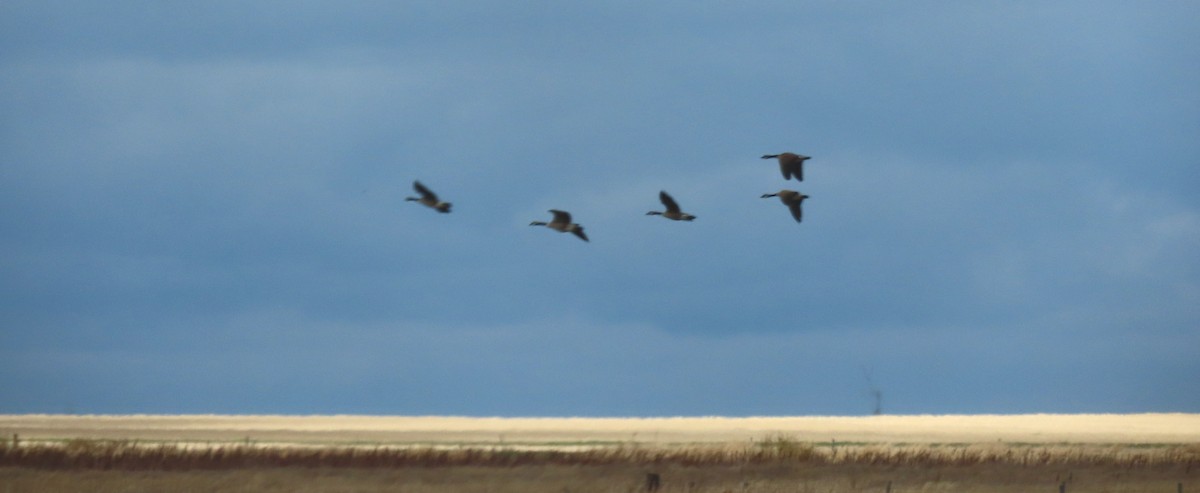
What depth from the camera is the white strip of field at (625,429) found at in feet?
270

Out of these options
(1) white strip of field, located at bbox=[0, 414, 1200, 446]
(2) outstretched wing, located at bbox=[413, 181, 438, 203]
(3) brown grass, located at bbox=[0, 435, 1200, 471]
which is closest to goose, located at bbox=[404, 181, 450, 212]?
(2) outstretched wing, located at bbox=[413, 181, 438, 203]

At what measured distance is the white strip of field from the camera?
270 ft

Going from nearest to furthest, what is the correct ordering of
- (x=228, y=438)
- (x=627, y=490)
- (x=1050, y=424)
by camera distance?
(x=627, y=490) → (x=228, y=438) → (x=1050, y=424)

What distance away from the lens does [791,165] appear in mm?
32156

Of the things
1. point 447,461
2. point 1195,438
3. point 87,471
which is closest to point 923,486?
point 447,461

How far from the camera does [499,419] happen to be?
127312 mm

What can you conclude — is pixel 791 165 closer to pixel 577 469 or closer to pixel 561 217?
pixel 561 217

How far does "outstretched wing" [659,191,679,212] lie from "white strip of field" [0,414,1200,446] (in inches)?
1497

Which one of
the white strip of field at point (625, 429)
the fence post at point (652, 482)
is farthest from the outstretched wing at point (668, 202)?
the white strip of field at point (625, 429)

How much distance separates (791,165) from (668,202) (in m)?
3.07

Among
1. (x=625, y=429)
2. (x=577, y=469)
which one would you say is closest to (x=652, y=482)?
(x=577, y=469)

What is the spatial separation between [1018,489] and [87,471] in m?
25.5

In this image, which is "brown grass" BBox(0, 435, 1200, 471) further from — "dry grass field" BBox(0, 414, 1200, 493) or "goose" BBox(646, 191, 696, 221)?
"goose" BBox(646, 191, 696, 221)

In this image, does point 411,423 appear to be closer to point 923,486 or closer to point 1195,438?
point 1195,438
